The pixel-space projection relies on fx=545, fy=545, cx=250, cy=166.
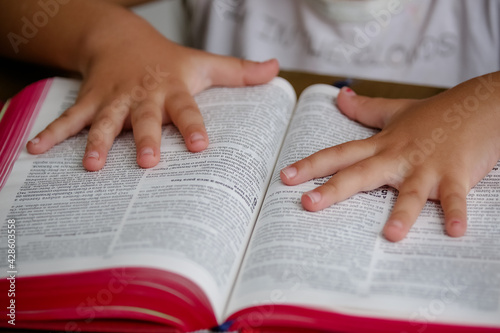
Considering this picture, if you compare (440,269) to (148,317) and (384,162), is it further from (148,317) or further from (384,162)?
(148,317)

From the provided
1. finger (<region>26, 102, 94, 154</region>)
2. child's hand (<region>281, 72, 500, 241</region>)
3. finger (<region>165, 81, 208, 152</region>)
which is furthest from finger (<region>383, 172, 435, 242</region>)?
finger (<region>26, 102, 94, 154</region>)

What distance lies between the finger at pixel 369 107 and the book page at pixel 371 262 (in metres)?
0.11

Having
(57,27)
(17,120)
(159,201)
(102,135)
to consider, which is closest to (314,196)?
(159,201)

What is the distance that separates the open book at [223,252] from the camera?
0.43 metres

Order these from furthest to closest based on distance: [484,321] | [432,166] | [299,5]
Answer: [299,5] < [432,166] < [484,321]

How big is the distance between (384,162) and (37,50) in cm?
53

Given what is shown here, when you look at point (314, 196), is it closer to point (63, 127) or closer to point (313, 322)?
point (313, 322)

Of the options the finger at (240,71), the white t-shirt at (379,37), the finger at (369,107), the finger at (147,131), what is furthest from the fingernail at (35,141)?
the white t-shirt at (379,37)

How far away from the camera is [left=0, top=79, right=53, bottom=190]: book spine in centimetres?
59

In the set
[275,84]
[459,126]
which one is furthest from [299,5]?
[459,126]

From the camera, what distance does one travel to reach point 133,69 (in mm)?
686

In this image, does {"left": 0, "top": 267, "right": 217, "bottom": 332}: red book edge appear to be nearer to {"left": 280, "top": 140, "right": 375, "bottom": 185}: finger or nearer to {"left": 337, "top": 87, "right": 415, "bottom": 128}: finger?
{"left": 280, "top": 140, "right": 375, "bottom": 185}: finger

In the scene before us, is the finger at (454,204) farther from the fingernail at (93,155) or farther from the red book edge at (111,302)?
the fingernail at (93,155)

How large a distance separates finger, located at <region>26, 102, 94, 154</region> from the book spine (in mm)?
25
